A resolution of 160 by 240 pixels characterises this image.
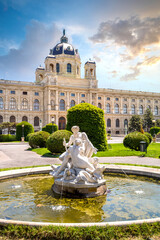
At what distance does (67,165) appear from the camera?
5125 millimetres

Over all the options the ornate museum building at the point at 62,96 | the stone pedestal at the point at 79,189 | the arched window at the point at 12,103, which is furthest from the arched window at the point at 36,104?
the stone pedestal at the point at 79,189

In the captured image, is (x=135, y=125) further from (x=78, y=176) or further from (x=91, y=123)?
(x=78, y=176)

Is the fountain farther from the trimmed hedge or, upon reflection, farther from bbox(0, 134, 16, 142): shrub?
bbox(0, 134, 16, 142): shrub

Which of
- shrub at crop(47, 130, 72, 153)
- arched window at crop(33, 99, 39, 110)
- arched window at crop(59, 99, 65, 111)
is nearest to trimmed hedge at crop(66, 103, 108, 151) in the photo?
shrub at crop(47, 130, 72, 153)

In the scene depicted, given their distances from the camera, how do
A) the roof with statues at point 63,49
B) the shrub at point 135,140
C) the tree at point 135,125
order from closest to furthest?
1. the shrub at point 135,140
2. the tree at point 135,125
3. the roof with statues at point 63,49

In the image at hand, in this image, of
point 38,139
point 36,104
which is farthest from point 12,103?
point 38,139

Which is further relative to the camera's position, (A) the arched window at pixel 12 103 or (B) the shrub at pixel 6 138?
(A) the arched window at pixel 12 103

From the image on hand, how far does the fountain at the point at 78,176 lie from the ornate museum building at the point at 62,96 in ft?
129

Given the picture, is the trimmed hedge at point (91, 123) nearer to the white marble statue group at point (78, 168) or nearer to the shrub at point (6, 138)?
the white marble statue group at point (78, 168)

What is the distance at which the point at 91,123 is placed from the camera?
1438cm

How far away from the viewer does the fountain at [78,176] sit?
4750 mm

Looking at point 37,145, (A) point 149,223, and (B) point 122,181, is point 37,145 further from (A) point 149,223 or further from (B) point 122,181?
(A) point 149,223

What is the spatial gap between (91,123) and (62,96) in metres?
39.0

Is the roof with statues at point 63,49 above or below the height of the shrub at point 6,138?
above
